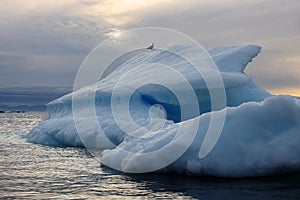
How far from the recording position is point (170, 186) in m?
11.3

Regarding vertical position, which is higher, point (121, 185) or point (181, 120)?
point (181, 120)

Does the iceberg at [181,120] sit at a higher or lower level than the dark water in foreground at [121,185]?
higher

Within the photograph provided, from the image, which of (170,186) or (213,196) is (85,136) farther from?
(213,196)

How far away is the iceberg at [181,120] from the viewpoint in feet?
41.0

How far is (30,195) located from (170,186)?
3.45m

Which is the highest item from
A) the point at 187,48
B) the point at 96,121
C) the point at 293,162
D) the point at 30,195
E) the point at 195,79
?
the point at 187,48

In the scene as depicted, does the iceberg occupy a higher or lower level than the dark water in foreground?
higher

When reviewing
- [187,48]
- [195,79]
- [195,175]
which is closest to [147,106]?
[195,79]

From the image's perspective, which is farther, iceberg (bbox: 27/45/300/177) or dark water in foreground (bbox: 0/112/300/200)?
iceberg (bbox: 27/45/300/177)

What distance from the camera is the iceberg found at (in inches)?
492

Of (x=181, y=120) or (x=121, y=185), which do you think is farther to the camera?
(x=181, y=120)

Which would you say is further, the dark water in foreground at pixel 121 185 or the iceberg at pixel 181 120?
the iceberg at pixel 181 120

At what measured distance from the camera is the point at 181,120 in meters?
25.1

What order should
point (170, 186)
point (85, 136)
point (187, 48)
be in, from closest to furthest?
point (170, 186), point (85, 136), point (187, 48)
